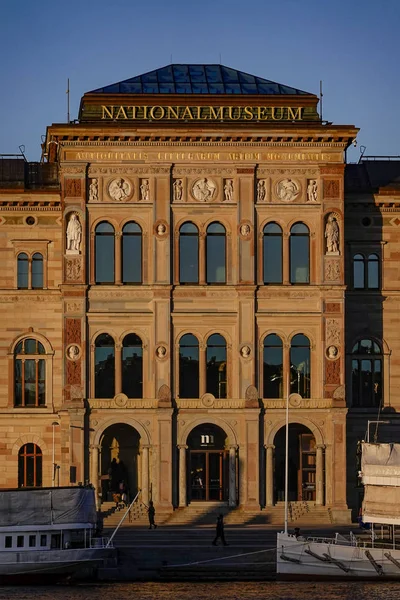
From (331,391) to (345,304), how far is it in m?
5.93

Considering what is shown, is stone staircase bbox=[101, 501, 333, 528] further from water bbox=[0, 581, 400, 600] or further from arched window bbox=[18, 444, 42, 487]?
water bbox=[0, 581, 400, 600]

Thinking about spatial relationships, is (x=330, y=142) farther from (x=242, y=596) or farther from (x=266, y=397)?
(x=242, y=596)

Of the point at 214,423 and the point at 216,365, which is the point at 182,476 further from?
the point at 216,365

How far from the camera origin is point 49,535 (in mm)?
78188

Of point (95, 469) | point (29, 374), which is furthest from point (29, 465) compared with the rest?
point (95, 469)

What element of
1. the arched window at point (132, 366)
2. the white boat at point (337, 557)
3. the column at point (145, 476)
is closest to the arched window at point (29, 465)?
the arched window at point (132, 366)

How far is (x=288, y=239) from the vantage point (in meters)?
92.2

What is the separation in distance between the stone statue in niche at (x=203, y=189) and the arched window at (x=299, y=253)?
171 inches

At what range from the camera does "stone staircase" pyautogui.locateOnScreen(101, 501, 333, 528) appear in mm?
89062

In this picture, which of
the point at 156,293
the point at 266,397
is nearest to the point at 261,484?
the point at 266,397

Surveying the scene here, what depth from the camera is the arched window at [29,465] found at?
94.4m

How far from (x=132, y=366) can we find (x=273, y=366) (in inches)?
267

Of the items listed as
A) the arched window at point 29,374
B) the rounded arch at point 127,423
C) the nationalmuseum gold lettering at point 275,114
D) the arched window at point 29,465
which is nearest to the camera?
the rounded arch at point 127,423

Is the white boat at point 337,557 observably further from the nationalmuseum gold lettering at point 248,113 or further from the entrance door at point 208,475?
the nationalmuseum gold lettering at point 248,113
